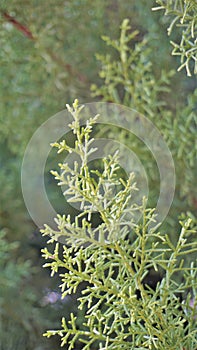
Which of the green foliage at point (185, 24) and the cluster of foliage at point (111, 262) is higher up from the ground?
the green foliage at point (185, 24)

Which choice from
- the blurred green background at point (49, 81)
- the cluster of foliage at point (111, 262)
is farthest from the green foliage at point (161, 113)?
the cluster of foliage at point (111, 262)

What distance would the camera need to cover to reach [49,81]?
0.60m

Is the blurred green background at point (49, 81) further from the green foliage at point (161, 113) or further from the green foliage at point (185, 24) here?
the green foliage at point (185, 24)

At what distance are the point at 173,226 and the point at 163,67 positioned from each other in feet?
0.52

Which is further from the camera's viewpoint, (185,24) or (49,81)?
(49,81)

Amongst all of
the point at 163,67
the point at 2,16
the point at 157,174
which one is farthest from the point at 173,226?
the point at 2,16

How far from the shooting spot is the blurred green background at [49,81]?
0.58m

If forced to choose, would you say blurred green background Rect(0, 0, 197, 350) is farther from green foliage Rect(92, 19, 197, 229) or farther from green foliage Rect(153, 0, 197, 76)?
green foliage Rect(153, 0, 197, 76)

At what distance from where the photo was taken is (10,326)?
0.68m

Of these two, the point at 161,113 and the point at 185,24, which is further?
the point at 161,113

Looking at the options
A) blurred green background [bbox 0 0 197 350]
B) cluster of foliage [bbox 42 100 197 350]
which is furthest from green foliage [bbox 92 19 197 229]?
cluster of foliage [bbox 42 100 197 350]

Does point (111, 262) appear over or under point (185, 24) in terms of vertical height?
under

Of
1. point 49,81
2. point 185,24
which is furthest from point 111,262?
point 49,81

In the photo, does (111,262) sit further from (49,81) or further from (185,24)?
(49,81)
